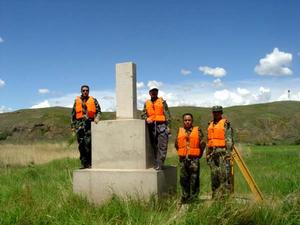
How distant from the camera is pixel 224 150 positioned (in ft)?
30.5

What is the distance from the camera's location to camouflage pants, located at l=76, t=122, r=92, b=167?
1002 cm

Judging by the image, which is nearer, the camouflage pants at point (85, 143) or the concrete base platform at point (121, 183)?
the concrete base platform at point (121, 183)

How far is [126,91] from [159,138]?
1.13m

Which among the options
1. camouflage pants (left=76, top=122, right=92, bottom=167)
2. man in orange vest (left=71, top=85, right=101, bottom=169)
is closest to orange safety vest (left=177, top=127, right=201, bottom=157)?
man in orange vest (left=71, top=85, right=101, bottom=169)

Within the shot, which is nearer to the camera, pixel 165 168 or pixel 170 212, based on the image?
pixel 170 212

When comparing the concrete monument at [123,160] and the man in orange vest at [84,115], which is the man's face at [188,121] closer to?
the concrete monument at [123,160]

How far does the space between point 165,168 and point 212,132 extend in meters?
1.13

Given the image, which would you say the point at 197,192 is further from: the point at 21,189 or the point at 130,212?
the point at 21,189

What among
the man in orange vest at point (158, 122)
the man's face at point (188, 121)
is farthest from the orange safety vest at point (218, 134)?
the man in orange vest at point (158, 122)

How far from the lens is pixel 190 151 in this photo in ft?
30.2

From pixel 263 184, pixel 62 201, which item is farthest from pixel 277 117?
pixel 62 201

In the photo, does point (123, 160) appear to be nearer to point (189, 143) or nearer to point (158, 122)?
point (158, 122)

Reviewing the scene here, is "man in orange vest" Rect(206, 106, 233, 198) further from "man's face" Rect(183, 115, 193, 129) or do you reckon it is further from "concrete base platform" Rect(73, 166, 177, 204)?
"concrete base platform" Rect(73, 166, 177, 204)

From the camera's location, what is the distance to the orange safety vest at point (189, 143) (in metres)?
9.19
